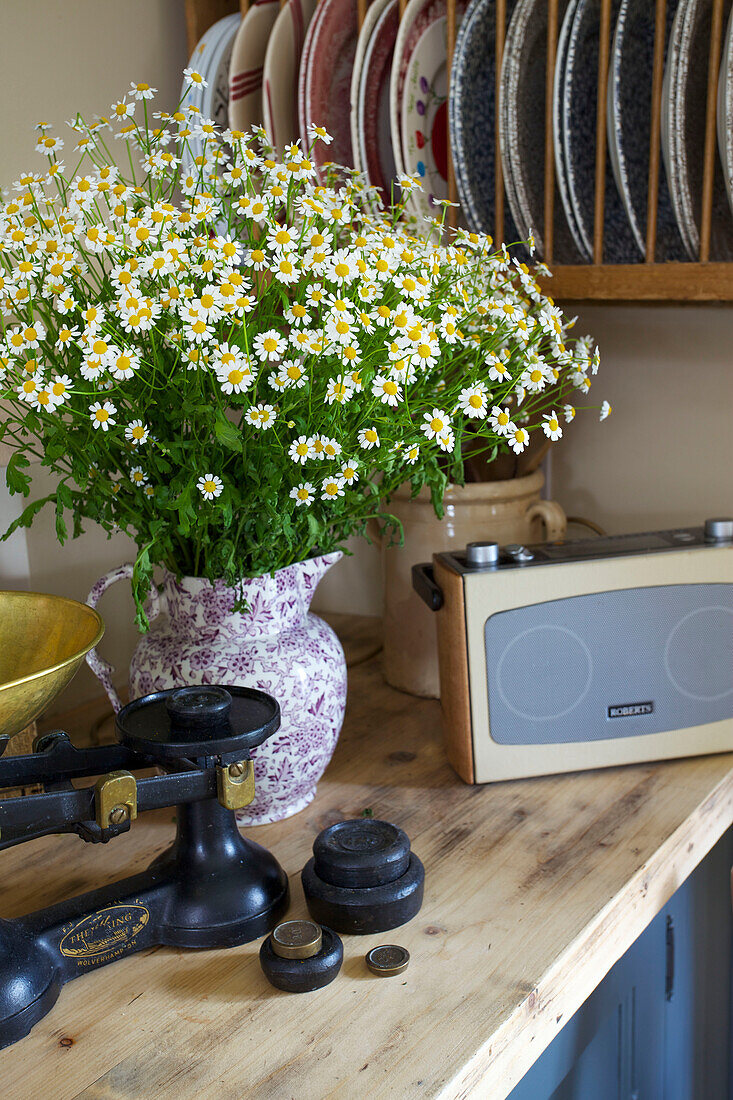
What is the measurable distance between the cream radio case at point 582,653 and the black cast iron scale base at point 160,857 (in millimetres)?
273

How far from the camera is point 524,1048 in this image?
0.70 meters

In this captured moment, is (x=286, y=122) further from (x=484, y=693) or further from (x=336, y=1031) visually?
(x=336, y=1031)

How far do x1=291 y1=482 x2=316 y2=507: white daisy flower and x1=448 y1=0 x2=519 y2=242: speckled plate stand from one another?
50 centimetres

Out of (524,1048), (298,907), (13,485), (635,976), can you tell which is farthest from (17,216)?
(635,976)

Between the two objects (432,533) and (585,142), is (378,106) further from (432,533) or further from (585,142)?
(432,533)

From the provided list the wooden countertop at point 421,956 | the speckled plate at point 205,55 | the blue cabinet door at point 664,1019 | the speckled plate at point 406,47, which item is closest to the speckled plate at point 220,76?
the speckled plate at point 205,55

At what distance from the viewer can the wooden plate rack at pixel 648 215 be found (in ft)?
3.35

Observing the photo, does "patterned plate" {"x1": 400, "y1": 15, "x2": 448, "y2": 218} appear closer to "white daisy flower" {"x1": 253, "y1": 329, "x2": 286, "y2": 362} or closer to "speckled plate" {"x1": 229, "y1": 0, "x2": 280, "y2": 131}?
"speckled plate" {"x1": 229, "y1": 0, "x2": 280, "y2": 131}

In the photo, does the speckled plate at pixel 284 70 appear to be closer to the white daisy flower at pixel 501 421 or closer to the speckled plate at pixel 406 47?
the speckled plate at pixel 406 47

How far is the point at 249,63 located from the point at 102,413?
0.74m

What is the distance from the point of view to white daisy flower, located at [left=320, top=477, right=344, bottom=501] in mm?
805

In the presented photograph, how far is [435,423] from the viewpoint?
789 millimetres

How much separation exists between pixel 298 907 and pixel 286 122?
94 cm

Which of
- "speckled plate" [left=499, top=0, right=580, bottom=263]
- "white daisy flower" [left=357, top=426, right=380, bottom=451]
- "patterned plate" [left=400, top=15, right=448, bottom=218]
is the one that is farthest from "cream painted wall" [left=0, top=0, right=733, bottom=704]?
"white daisy flower" [left=357, top=426, right=380, bottom=451]
